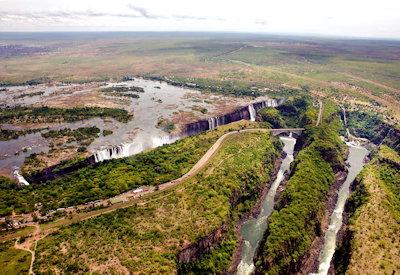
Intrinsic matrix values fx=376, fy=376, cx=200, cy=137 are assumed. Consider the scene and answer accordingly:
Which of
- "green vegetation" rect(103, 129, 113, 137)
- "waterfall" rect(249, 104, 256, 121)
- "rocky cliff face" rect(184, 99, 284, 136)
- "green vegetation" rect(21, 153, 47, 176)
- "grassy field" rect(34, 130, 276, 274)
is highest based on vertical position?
"grassy field" rect(34, 130, 276, 274)

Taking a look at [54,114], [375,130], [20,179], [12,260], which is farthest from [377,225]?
[54,114]

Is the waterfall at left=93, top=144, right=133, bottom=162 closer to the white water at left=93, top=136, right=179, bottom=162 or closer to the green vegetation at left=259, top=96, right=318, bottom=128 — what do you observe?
the white water at left=93, top=136, right=179, bottom=162

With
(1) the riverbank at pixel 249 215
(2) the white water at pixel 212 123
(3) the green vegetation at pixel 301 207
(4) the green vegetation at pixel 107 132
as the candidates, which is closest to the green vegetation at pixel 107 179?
(1) the riverbank at pixel 249 215

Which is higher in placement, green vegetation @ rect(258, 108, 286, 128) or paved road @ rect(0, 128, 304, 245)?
paved road @ rect(0, 128, 304, 245)

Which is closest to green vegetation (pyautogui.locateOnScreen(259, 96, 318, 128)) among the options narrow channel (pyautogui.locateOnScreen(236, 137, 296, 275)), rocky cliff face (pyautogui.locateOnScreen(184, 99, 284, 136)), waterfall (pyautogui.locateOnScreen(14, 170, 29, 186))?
rocky cliff face (pyautogui.locateOnScreen(184, 99, 284, 136))

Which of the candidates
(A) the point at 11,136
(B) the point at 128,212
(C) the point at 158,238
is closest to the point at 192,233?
(C) the point at 158,238

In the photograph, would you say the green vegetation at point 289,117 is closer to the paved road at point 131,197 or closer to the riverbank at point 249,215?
the riverbank at point 249,215

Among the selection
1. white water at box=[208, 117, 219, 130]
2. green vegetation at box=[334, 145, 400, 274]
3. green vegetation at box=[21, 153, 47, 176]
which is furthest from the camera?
white water at box=[208, 117, 219, 130]
